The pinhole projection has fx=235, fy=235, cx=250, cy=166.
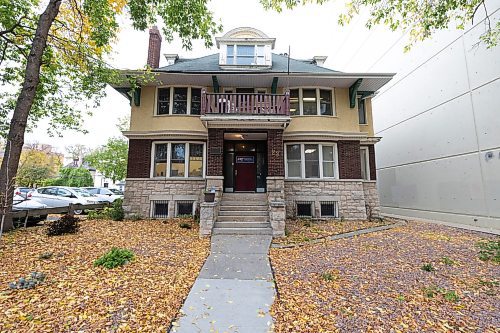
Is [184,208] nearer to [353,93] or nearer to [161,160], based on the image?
[161,160]

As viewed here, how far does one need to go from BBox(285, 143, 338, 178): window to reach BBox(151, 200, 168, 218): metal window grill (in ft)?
19.4

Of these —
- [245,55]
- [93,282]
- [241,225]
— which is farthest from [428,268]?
[245,55]

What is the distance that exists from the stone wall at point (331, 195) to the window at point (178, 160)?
5.04 metres

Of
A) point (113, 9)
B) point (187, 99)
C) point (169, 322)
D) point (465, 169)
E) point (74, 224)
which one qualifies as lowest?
point (169, 322)

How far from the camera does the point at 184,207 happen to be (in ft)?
35.8

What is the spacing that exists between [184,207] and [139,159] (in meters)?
3.11

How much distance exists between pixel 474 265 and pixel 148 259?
7.29 metres

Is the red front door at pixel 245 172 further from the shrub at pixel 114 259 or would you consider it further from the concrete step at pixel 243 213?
the shrub at pixel 114 259

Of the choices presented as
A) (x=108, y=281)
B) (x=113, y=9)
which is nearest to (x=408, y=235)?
(x=108, y=281)

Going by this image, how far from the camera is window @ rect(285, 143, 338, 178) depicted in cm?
1136

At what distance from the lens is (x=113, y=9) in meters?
9.14

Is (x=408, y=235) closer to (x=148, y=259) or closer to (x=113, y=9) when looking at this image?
(x=148, y=259)

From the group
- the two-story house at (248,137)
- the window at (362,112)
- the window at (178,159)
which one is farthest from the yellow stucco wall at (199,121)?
the window at (362,112)

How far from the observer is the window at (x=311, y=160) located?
11.4 meters
